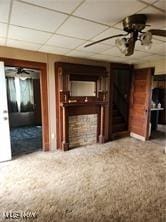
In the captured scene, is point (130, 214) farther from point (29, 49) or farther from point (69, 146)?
point (29, 49)

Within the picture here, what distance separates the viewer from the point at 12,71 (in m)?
5.85

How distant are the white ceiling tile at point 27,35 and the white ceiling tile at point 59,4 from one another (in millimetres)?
716

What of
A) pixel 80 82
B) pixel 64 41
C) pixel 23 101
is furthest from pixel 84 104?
pixel 23 101

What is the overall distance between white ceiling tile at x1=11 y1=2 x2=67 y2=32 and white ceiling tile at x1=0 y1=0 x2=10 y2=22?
6 cm

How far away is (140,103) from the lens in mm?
4543

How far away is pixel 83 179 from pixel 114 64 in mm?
3168

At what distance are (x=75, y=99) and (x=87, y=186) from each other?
6.78ft

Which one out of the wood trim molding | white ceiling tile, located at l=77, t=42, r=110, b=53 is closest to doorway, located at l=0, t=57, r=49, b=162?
the wood trim molding

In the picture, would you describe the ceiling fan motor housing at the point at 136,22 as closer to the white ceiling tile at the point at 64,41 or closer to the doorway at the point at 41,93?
the white ceiling tile at the point at 64,41

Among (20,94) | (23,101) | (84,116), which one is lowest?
(84,116)

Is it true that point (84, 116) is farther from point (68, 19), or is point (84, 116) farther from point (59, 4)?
point (59, 4)

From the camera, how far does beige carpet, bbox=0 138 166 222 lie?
1874 mm

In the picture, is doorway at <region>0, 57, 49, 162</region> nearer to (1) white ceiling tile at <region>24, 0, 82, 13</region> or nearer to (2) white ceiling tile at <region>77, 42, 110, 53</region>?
(2) white ceiling tile at <region>77, 42, 110, 53</region>

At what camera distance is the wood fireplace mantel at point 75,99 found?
11.9 ft
